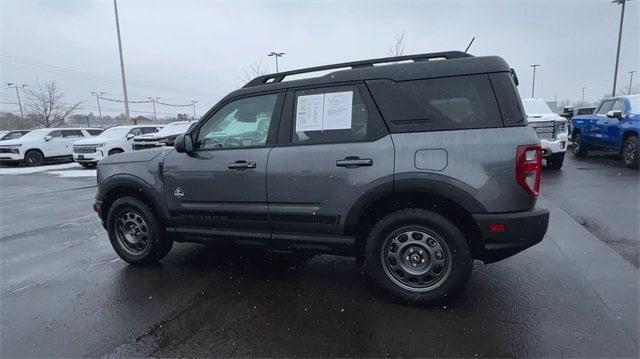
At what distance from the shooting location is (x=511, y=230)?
2.96 meters

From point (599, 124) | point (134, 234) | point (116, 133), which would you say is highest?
point (116, 133)

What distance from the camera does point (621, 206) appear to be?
6.23 m

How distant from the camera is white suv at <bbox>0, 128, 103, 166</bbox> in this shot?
17844 mm

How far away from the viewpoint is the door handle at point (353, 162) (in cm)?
318

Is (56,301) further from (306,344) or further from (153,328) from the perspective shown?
(306,344)

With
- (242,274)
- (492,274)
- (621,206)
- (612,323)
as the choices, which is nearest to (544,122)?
(621,206)

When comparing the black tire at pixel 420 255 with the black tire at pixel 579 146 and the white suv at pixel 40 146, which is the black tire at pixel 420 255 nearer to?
the black tire at pixel 579 146

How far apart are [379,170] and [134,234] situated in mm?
3093

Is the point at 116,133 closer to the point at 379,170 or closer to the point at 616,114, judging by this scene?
the point at 379,170

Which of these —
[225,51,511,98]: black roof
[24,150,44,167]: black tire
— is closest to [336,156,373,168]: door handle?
[225,51,511,98]: black roof

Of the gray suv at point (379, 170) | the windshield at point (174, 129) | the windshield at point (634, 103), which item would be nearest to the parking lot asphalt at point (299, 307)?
the gray suv at point (379, 170)

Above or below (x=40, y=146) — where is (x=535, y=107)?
above

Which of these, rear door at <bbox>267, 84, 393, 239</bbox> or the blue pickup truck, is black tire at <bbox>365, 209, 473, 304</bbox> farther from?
the blue pickup truck

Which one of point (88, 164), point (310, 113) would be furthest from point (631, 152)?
point (88, 164)
